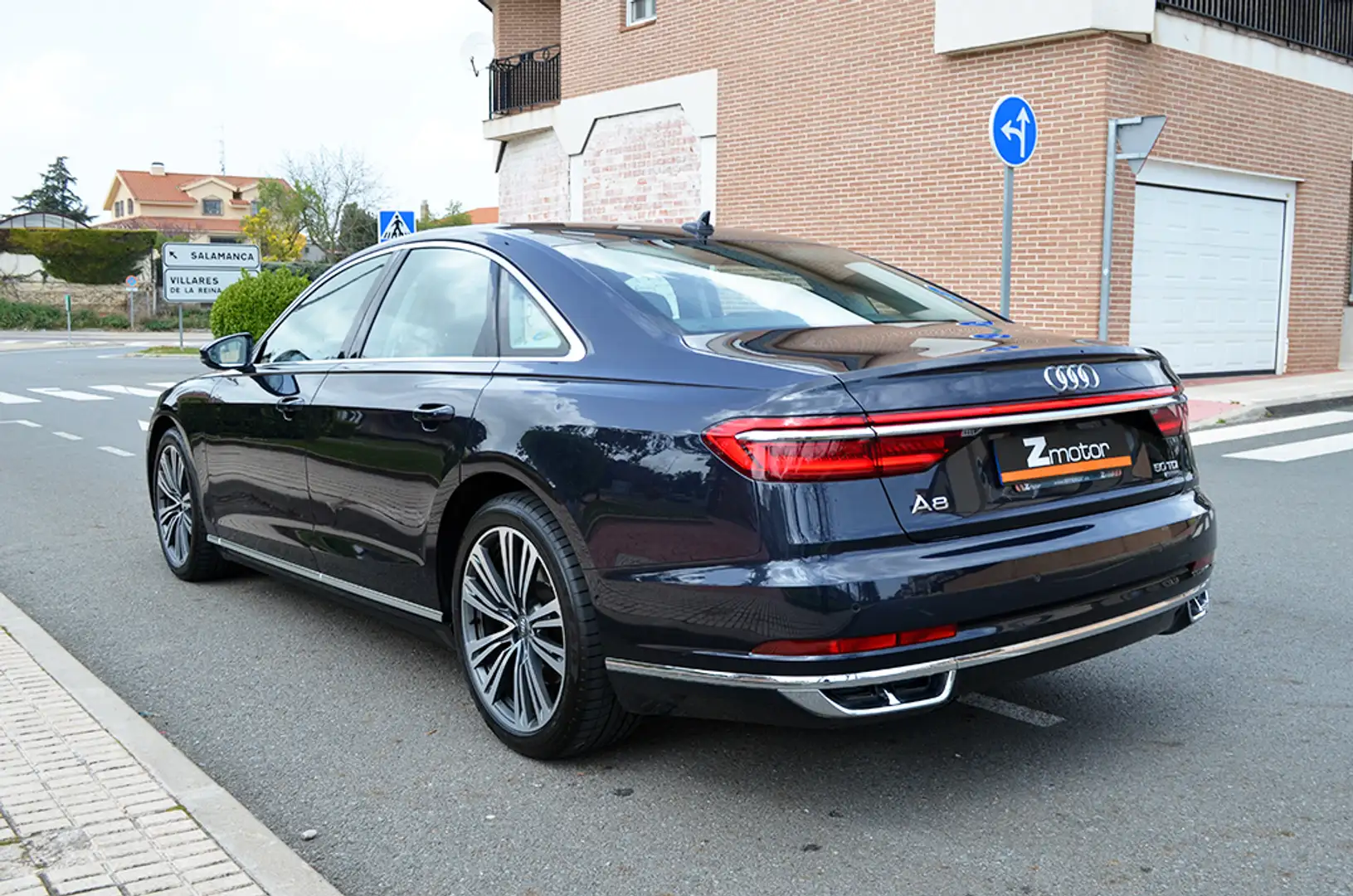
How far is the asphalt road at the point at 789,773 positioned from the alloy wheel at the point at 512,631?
0.18 metres

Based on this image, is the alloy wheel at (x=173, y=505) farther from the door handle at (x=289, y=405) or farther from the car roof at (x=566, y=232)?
the car roof at (x=566, y=232)

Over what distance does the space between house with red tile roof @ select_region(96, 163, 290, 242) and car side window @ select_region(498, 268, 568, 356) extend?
9665 cm

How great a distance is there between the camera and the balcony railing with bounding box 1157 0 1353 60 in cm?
1630

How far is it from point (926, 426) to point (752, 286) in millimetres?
1129

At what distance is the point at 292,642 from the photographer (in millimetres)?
5340

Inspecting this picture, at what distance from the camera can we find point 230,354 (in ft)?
18.8

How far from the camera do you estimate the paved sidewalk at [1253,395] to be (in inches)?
535

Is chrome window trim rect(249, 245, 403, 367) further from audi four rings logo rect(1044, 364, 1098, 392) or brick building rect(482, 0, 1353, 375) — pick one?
brick building rect(482, 0, 1353, 375)

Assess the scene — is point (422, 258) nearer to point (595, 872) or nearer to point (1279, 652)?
point (595, 872)

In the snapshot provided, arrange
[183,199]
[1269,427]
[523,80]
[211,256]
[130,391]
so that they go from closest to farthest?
[1269,427] → [130,391] → [523,80] → [211,256] → [183,199]

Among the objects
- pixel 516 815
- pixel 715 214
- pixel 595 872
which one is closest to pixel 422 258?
pixel 516 815

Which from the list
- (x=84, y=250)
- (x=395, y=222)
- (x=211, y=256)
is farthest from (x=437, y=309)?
(x=84, y=250)

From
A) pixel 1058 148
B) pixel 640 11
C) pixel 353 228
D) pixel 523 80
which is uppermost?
pixel 640 11

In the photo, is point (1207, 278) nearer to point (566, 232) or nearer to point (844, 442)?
point (566, 232)
